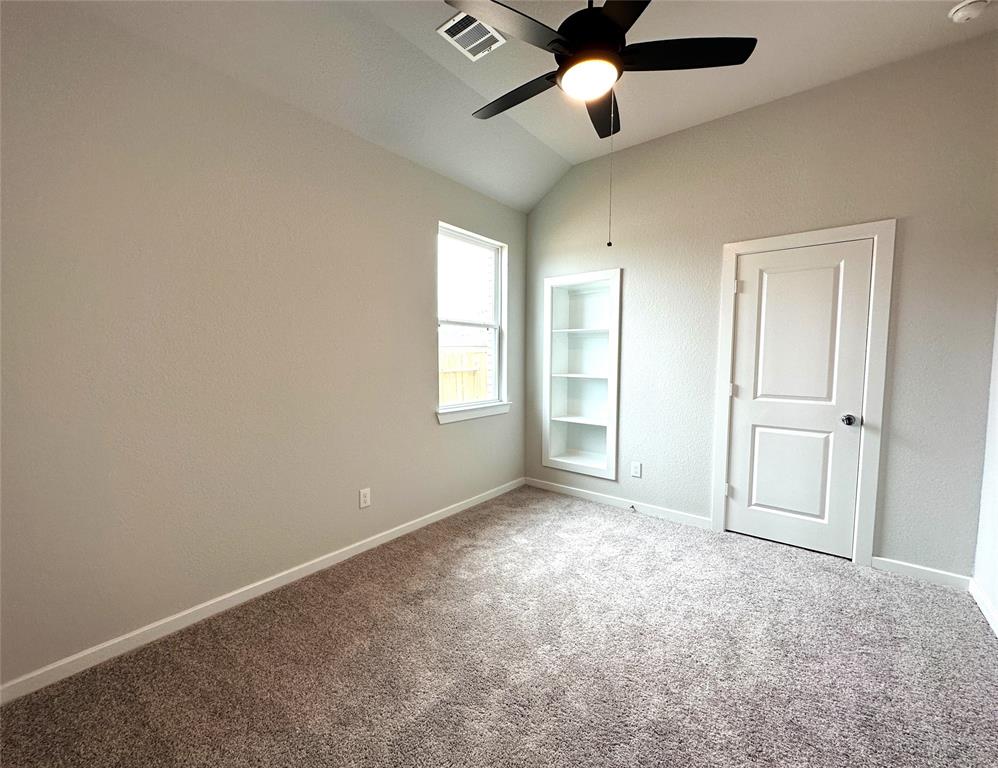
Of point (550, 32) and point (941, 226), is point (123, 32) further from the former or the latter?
point (941, 226)

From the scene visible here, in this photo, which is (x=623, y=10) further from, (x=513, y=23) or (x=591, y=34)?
(x=513, y=23)

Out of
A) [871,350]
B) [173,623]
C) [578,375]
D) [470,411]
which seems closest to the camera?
[173,623]

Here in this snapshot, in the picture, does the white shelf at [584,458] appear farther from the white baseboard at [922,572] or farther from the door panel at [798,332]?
the white baseboard at [922,572]

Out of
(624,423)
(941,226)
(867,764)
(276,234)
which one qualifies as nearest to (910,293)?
(941,226)

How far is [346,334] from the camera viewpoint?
2541 millimetres

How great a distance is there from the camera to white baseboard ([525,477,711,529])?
10.2 feet

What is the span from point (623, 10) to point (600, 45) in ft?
0.39

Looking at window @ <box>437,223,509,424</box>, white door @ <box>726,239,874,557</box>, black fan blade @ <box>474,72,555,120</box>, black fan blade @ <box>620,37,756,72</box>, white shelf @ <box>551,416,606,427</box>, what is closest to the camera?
black fan blade @ <box>620,37,756,72</box>

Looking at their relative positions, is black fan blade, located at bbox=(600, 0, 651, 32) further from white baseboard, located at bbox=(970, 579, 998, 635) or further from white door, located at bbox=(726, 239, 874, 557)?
white baseboard, located at bbox=(970, 579, 998, 635)

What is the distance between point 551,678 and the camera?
5.29 ft

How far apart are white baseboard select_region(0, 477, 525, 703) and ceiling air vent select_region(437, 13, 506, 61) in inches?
117

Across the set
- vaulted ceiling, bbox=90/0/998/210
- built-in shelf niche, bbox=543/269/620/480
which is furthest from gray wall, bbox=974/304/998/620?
built-in shelf niche, bbox=543/269/620/480

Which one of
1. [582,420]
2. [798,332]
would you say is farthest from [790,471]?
[582,420]

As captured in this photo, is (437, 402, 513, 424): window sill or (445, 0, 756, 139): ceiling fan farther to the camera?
(437, 402, 513, 424): window sill
